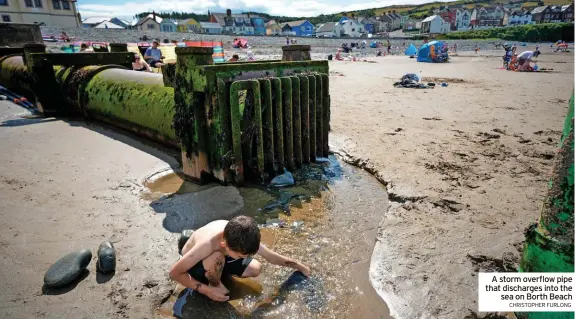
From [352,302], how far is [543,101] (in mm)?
9835

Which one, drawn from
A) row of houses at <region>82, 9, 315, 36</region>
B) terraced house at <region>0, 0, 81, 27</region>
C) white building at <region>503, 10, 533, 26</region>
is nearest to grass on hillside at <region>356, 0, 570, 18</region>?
white building at <region>503, 10, 533, 26</region>

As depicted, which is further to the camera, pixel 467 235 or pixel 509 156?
pixel 509 156

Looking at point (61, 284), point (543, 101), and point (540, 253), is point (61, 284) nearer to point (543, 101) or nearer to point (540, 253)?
point (540, 253)

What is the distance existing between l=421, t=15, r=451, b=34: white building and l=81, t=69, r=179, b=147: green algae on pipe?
106 meters

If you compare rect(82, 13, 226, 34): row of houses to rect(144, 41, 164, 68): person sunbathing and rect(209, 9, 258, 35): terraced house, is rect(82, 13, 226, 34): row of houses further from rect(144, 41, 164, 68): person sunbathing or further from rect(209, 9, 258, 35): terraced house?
rect(144, 41, 164, 68): person sunbathing

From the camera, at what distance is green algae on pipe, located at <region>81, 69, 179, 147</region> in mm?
4871

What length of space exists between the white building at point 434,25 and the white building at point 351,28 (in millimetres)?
18511

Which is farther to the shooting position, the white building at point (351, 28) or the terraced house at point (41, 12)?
the white building at point (351, 28)

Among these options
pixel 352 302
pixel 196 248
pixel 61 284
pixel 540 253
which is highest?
pixel 540 253

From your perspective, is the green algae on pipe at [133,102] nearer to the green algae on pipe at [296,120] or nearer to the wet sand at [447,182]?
the green algae on pipe at [296,120]

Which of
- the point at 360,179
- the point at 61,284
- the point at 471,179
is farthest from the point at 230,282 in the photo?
the point at 471,179

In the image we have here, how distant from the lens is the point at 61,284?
7.79ft

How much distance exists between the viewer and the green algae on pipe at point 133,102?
16.0ft

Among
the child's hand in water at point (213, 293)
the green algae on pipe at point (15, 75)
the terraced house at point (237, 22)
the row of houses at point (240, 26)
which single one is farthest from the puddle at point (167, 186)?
the terraced house at point (237, 22)
